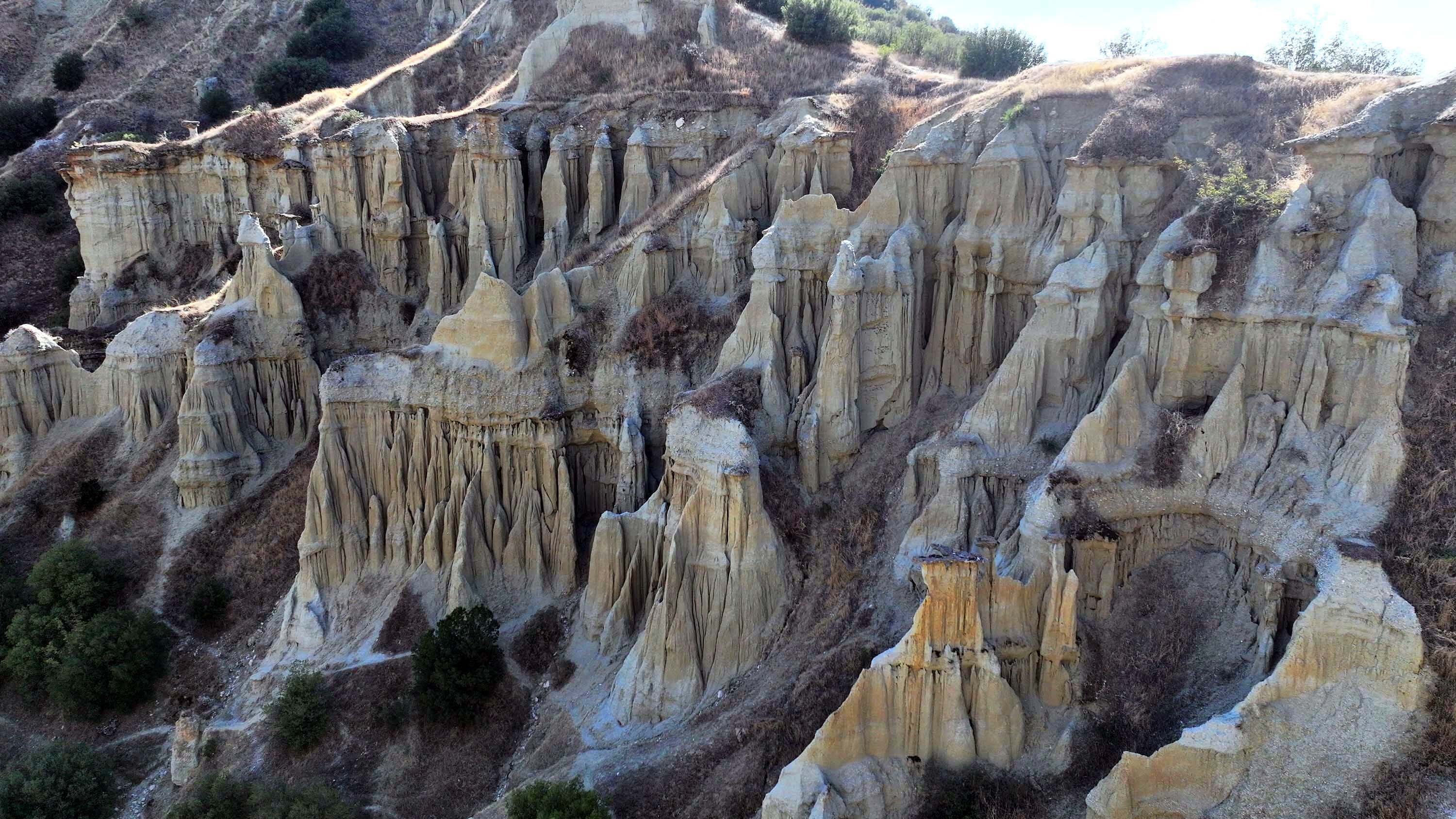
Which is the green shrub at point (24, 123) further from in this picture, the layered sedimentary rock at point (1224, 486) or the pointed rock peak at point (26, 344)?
the layered sedimentary rock at point (1224, 486)

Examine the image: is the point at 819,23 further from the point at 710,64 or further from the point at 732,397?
the point at 732,397

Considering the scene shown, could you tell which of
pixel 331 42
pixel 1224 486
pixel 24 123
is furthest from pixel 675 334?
pixel 24 123

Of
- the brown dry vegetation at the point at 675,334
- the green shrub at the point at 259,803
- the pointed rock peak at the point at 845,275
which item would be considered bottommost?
the green shrub at the point at 259,803

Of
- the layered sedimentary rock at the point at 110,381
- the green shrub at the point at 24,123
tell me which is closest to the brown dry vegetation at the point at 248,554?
the layered sedimentary rock at the point at 110,381

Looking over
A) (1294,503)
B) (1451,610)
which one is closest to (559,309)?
(1294,503)

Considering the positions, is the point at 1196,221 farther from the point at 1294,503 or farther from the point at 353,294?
the point at 353,294

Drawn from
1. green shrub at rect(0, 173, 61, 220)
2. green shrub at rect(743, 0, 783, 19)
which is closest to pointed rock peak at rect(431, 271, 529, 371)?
green shrub at rect(743, 0, 783, 19)

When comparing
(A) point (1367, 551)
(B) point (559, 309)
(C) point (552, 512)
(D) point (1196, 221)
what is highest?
(D) point (1196, 221)
